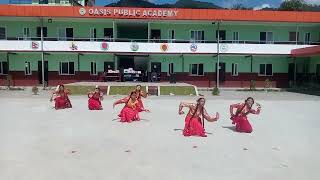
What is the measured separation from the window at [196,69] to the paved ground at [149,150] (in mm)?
22534

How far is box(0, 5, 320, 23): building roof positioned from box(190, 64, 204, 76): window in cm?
443

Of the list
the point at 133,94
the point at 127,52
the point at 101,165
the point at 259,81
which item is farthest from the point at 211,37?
the point at 101,165

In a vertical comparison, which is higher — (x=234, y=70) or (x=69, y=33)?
(x=69, y=33)

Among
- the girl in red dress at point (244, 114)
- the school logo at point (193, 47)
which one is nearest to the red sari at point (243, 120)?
the girl in red dress at point (244, 114)

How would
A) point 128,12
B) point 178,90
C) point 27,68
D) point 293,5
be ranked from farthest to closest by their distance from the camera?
1. point 293,5
2. point 27,68
3. point 128,12
4. point 178,90

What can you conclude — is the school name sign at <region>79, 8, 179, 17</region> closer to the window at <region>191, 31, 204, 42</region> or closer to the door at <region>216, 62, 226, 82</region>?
the window at <region>191, 31, 204, 42</region>

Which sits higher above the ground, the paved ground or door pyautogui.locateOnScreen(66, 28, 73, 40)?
door pyautogui.locateOnScreen(66, 28, 73, 40)

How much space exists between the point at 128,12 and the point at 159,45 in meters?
3.80

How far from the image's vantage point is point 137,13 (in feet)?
113

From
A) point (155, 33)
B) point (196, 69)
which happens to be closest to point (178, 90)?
point (196, 69)

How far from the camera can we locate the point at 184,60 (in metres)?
36.9

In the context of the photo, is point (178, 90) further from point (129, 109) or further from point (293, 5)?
point (293, 5)

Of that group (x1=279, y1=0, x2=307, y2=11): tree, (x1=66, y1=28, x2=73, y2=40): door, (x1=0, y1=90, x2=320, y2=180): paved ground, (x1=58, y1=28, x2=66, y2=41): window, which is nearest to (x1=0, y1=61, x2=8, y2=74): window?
(x1=58, y1=28, x2=66, y2=41): window

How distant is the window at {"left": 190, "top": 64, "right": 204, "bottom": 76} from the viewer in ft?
122
